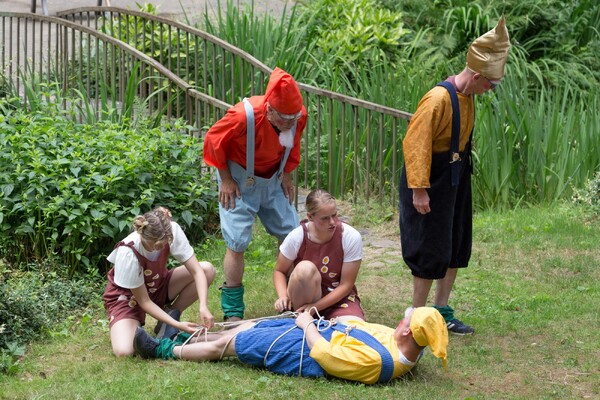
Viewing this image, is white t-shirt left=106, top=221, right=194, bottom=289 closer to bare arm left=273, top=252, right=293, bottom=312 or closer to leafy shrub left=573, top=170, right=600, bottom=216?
bare arm left=273, top=252, right=293, bottom=312

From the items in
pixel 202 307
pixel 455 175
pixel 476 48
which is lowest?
pixel 202 307

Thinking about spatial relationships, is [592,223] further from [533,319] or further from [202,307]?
[202,307]

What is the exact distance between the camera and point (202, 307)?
5.59 metres

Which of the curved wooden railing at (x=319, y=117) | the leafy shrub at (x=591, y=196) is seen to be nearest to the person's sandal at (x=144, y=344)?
the curved wooden railing at (x=319, y=117)

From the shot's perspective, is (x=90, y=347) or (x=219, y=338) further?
(x=90, y=347)

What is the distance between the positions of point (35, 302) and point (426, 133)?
275 cm

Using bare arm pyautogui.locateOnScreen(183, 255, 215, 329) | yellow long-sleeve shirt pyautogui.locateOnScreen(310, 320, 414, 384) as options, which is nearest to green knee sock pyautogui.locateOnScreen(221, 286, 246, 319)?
bare arm pyautogui.locateOnScreen(183, 255, 215, 329)

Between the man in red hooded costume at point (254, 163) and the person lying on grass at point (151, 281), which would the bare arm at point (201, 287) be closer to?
the person lying on grass at point (151, 281)

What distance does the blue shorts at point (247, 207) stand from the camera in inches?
238

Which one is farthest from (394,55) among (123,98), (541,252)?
(541,252)

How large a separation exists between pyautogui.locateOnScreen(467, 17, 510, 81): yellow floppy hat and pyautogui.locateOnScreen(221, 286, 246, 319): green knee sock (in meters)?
1.92

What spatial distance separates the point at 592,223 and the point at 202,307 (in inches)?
157

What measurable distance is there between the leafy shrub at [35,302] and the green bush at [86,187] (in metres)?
0.28

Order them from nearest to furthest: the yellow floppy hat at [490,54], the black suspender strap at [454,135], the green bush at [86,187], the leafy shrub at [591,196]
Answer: the yellow floppy hat at [490,54] < the black suspender strap at [454,135] < the green bush at [86,187] < the leafy shrub at [591,196]
